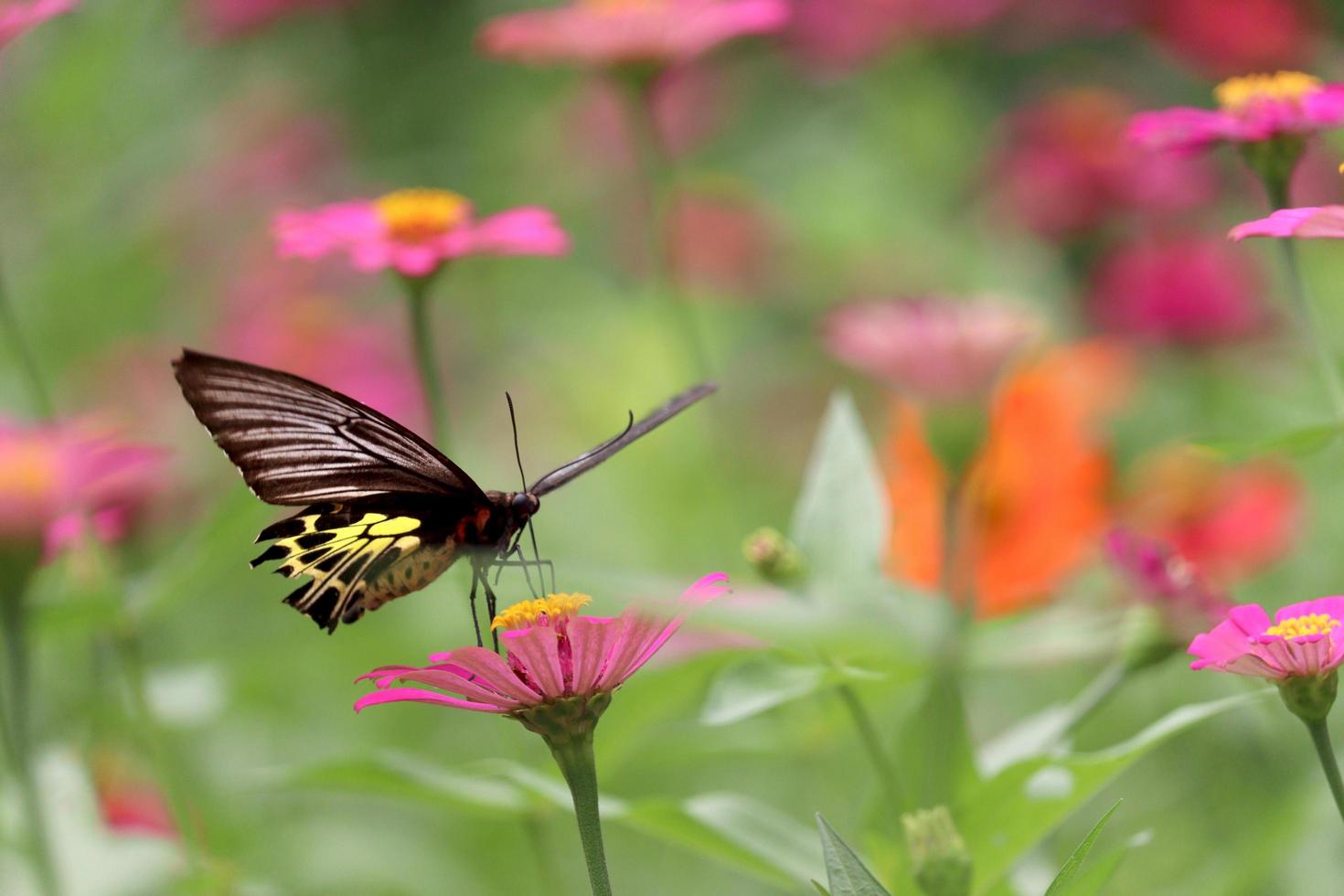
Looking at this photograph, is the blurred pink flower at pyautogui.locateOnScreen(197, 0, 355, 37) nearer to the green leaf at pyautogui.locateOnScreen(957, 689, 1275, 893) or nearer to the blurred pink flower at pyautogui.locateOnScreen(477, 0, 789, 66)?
the blurred pink flower at pyautogui.locateOnScreen(477, 0, 789, 66)

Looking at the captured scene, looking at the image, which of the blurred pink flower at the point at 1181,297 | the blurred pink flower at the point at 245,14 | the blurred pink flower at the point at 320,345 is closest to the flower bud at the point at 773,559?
the blurred pink flower at the point at 1181,297

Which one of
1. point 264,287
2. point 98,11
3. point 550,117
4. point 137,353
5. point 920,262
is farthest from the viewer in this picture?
point 550,117

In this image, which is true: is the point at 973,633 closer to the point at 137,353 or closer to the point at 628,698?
the point at 628,698

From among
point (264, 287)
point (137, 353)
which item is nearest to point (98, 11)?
point (137, 353)

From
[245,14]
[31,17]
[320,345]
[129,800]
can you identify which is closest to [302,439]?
[31,17]

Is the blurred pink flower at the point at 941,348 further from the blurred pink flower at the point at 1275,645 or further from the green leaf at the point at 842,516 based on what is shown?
the blurred pink flower at the point at 1275,645

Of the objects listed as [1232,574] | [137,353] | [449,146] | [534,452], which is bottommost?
[1232,574]
